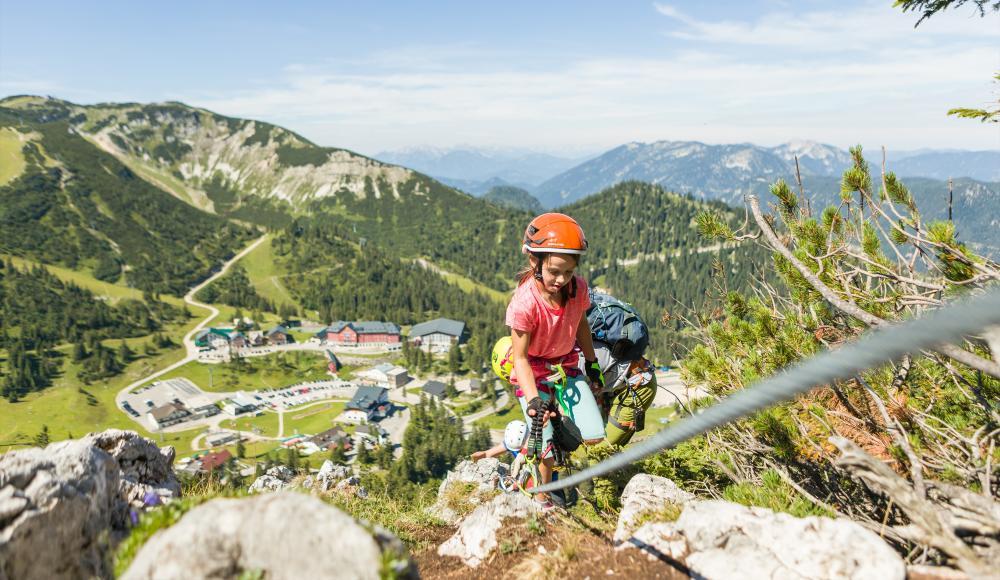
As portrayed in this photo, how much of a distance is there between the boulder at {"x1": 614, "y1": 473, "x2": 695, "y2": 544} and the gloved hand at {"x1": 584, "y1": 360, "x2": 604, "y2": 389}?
134 centimetres

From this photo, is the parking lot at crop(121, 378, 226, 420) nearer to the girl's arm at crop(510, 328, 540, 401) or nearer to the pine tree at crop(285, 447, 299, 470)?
the pine tree at crop(285, 447, 299, 470)

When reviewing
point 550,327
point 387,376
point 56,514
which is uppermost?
point 550,327

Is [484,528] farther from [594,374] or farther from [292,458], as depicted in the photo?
[292,458]

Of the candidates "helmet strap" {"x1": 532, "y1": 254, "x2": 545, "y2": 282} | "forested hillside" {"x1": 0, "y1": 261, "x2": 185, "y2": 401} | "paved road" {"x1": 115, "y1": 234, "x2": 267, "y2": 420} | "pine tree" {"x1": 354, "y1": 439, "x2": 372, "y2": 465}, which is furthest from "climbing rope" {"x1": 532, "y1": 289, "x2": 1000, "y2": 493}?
"forested hillside" {"x1": 0, "y1": 261, "x2": 185, "y2": 401}

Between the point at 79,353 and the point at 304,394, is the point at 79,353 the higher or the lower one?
the higher one

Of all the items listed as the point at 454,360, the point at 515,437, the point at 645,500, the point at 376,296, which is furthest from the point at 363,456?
the point at 376,296

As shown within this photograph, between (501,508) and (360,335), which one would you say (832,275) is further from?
(360,335)

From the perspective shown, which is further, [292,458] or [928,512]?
[292,458]

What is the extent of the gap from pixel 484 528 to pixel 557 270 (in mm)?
2953

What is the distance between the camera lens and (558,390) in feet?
19.0

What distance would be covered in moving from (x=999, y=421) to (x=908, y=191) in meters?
3.33

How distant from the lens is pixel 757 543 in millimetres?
3688

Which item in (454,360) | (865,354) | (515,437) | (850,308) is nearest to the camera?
(865,354)

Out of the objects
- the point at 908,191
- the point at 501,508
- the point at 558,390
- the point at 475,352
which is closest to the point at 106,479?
the point at 501,508
